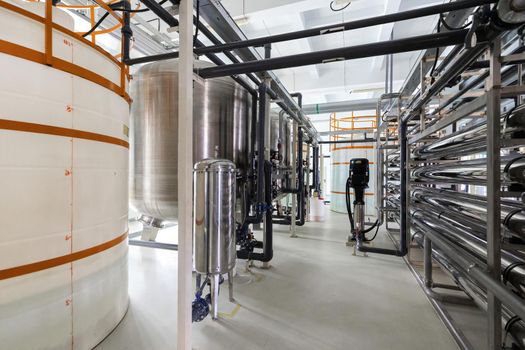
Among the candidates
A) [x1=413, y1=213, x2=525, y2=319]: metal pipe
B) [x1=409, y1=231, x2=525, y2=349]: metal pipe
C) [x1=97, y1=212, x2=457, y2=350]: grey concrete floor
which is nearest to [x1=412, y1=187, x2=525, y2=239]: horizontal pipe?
[x1=413, y1=213, x2=525, y2=319]: metal pipe

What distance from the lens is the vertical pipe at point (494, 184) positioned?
1149 mm

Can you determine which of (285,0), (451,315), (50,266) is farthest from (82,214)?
(285,0)

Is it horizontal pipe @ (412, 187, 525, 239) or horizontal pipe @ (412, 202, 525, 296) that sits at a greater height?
horizontal pipe @ (412, 187, 525, 239)

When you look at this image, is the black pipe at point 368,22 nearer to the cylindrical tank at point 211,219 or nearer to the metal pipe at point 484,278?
the cylindrical tank at point 211,219

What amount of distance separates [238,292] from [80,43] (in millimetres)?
2260

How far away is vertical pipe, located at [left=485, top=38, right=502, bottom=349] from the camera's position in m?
1.15

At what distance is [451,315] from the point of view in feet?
6.01

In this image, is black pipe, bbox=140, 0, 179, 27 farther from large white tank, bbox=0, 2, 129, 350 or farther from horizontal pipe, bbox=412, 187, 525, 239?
Answer: horizontal pipe, bbox=412, 187, 525, 239

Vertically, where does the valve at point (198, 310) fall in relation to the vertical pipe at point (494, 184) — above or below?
below

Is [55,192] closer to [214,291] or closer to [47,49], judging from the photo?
[47,49]

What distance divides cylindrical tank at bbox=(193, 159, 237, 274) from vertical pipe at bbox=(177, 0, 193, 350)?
1.79 ft

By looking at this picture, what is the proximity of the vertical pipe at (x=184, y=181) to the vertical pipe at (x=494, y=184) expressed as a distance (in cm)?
152

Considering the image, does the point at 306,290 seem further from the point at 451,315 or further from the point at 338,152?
the point at 338,152

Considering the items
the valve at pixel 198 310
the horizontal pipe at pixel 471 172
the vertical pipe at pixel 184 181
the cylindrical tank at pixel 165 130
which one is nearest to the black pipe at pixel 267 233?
the cylindrical tank at pixel 165 130
